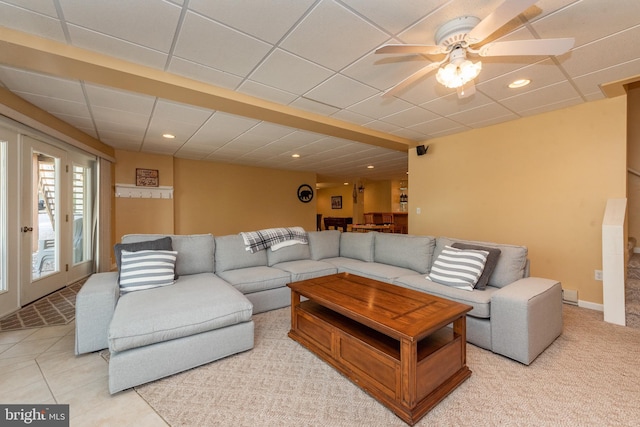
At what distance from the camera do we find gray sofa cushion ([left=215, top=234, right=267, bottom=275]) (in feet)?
10.2

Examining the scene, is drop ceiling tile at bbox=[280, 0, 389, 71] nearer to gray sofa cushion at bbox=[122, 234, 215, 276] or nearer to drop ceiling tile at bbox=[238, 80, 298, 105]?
drop ceiling tile at bbox=[238, 80, 298, 105]

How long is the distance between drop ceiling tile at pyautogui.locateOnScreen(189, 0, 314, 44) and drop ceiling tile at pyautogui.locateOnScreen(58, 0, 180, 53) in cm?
20

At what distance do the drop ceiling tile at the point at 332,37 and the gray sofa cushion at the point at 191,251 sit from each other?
216 centimetres

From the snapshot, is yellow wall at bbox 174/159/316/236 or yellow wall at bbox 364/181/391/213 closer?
yellow wall at bbox 174/159/316/236

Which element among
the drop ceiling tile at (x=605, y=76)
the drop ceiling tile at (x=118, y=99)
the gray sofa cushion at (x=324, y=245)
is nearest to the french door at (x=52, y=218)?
the drop ceiling tile at (x=118, y=99)

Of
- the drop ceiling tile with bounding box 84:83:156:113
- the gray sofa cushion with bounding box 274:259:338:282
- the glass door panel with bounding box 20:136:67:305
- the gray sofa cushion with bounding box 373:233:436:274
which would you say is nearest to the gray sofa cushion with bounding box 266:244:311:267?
the gray sofa cushion with bounding box 274:259:338:282

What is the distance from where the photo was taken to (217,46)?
1.95 metres

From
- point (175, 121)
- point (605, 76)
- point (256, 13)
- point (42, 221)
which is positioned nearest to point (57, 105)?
point (175, 121)

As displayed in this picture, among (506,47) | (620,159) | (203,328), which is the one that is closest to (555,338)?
(620,159)

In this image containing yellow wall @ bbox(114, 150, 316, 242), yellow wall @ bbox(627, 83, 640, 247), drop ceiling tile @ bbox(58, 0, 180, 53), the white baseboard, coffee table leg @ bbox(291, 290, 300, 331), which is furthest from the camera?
yellow wall @ bbox(114, 150, 316, 242)

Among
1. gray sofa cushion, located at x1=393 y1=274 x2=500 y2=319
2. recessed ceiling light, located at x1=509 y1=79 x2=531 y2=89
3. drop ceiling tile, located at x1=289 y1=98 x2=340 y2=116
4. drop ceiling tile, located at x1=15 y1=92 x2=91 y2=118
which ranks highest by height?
recessed ceiling light, located at x1=509 y1=79 x2=531 y2=89

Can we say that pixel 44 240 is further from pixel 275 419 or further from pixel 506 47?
pixel 506 47

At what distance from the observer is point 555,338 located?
228 cm

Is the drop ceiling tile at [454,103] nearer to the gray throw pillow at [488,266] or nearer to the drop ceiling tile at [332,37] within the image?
the drop ceiling tile at [332,37]
